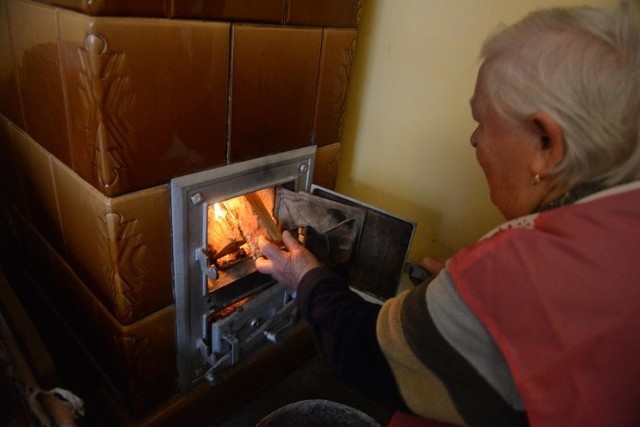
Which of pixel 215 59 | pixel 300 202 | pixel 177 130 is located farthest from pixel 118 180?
pixel 300 202

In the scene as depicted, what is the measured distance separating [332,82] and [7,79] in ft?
2.56

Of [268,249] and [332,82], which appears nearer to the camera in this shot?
[268,249]

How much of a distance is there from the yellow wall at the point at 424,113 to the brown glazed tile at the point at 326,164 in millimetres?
186

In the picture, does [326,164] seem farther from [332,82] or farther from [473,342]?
[473,342]

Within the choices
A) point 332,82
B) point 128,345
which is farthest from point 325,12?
point 128,345

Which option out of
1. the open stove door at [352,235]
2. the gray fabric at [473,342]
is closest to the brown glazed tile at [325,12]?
the open stove door at [352,235]

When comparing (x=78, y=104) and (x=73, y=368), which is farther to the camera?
(x=73, y=368)

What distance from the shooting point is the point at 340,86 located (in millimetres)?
1143

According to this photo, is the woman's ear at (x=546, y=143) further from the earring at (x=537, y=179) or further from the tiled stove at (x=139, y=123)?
the tiled stove at (x=139, y=123)

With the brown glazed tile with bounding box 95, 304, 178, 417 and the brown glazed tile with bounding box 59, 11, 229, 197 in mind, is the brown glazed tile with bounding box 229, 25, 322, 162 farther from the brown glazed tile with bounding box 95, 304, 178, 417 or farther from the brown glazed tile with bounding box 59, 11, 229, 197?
the brown glazed tile with bounding box 95, 304, 178, 417

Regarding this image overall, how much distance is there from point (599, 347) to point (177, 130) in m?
0.76

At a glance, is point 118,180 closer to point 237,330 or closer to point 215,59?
point 215,59

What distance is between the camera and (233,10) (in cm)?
80

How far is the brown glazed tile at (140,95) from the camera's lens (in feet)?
2.18
